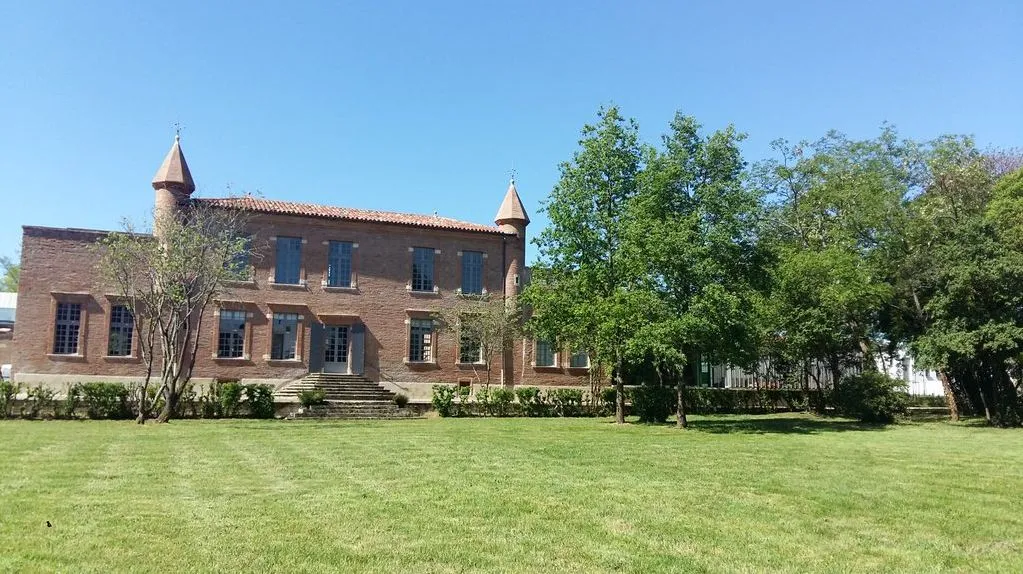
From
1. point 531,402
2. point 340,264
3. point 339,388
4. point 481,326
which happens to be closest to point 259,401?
point 339,388

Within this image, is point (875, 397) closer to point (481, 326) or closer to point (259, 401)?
point (481, 326)

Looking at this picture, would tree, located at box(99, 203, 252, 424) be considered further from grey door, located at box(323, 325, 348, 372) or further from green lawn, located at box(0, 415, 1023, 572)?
grey door, located at box(323, 325, 348, 372)

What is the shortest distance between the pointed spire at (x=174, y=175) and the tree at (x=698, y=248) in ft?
62.5

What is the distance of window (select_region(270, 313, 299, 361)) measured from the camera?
31688mm

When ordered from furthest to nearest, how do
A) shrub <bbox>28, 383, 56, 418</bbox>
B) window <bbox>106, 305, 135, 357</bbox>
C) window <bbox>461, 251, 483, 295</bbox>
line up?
window <bbox>461, 251, 483, 295</bbox>, window <bbox>106, 305, 135, 357</bbox>, shrub <bbox>28, 383, 56, 418</bbox>

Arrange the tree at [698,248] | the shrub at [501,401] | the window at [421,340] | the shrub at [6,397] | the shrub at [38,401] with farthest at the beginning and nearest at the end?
the window at [421,340], the shrub at [501,401], the shrub at [38,401], the shrub at [6,397], the tree at [698,248]

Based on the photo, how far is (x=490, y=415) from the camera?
1105 inches

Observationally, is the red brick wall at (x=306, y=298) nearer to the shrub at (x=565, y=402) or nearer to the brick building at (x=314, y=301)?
the brick building at (x=314, y=301)

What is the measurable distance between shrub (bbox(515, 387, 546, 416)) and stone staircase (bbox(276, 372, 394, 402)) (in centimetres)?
563

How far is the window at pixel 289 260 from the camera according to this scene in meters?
32.2

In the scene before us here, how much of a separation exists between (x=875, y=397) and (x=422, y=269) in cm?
1959

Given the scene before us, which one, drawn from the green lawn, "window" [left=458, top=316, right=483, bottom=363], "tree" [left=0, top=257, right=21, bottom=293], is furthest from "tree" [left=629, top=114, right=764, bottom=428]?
"tree" [left=0, top=257, right=21, bottom=293]

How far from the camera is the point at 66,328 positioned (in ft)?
96.2

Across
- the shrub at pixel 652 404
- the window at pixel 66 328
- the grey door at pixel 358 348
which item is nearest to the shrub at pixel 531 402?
the shrub at pixel 652 404
